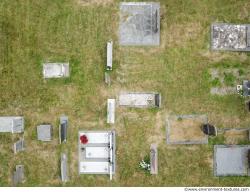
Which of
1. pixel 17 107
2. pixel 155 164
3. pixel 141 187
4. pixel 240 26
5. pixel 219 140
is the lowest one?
pixel 141 187

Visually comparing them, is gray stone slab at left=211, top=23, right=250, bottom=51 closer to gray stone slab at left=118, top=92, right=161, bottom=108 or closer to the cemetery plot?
the cemetery plot

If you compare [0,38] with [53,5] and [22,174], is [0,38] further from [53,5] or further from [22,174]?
[22,174]

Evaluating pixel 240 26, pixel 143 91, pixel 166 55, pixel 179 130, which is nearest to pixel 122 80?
pixel 143 91

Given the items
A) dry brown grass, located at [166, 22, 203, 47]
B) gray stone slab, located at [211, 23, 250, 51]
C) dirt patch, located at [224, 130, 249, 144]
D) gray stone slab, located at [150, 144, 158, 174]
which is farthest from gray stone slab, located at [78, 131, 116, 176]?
gray stone slab, located at [211, 23, 250, 51]

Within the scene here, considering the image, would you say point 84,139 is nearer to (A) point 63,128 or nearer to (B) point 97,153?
(B) point 97,153

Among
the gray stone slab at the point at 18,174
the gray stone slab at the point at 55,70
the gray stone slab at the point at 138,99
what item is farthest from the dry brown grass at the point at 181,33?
the gray stone slab at the point at 18,174

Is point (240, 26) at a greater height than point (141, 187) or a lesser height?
greater
